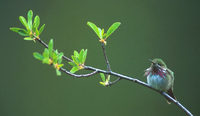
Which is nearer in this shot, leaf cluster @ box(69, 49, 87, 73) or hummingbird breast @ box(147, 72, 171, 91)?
leaf cluster @ box(69, 49, 87, 73)

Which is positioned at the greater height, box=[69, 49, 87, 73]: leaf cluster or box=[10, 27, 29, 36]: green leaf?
box=[10, 27, 29, 36]: green leaf

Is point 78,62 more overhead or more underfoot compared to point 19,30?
more underfoot

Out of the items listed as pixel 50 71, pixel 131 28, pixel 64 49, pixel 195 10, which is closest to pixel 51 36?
pixel 64 49

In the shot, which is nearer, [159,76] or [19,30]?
[19,30]

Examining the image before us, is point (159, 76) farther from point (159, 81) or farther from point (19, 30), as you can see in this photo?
point (19, 30)

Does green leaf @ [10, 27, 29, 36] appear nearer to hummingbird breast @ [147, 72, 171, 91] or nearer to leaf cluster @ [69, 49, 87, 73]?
leaf cluster @ [69, 49, 87, 73]

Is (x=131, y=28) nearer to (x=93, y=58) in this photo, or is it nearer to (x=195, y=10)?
(x=93, y=58)

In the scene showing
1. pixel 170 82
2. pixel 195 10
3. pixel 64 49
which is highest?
pixel 64 49

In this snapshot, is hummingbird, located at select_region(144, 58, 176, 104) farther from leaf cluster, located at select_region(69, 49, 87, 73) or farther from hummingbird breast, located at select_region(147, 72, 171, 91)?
leaf cluster, located at select_region(69, 49, 87, 73)

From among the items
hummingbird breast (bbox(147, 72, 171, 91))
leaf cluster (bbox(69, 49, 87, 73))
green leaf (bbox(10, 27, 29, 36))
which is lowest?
hummingbird breast (bbox(147, 72, 171, 91))

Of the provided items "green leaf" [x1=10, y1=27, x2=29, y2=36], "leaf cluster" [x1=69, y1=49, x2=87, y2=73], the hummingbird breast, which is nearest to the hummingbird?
the hummingbird breast

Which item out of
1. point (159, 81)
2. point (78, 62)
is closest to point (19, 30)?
point (78, 62)
